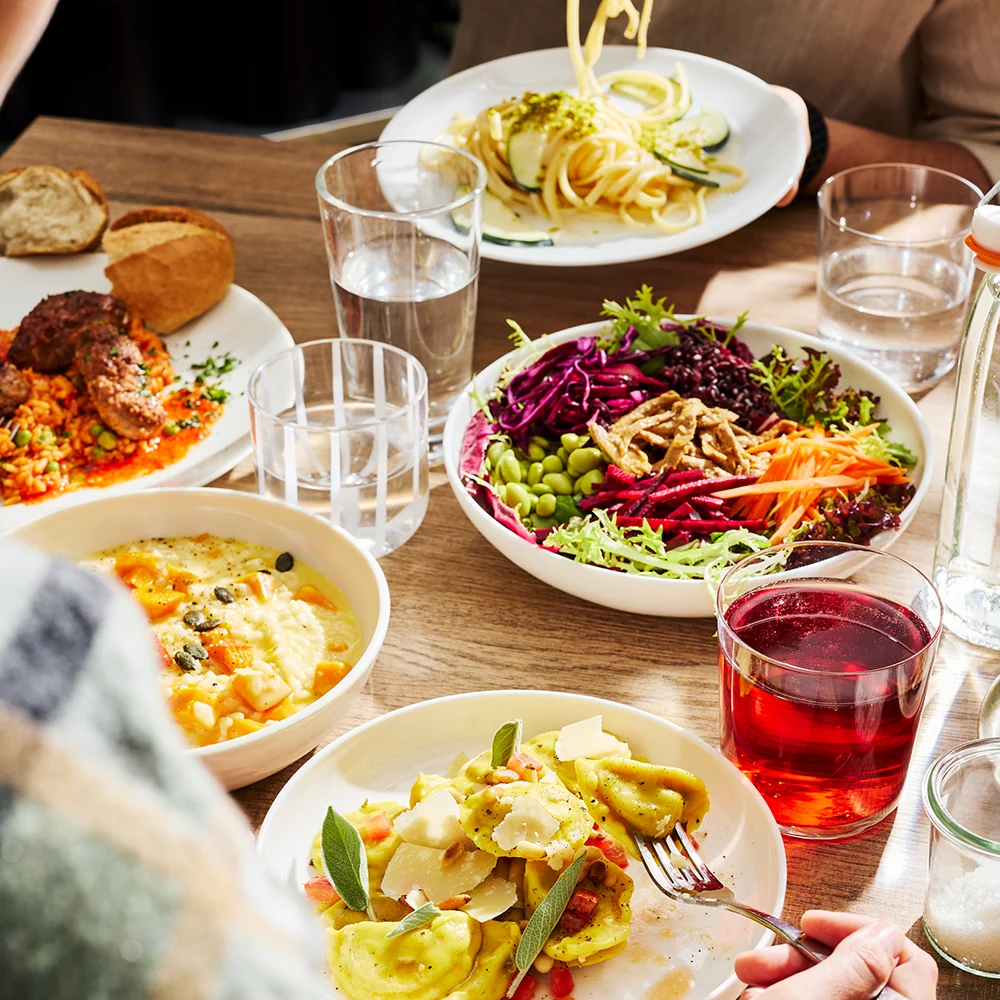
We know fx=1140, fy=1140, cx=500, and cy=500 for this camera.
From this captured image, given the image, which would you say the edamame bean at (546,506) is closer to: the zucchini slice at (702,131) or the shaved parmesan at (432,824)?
the shaved parmesan at (432,824)

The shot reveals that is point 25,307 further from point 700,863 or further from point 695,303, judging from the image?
point 700,863

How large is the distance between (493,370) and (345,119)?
4.60 meters

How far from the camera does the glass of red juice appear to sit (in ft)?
3.54

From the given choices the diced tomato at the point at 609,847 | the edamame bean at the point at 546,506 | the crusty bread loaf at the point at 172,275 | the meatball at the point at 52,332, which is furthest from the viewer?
the crusty bread loaf at the point at 172,275

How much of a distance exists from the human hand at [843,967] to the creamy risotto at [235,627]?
0.55 meters

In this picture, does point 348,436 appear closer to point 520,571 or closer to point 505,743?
point 520,571

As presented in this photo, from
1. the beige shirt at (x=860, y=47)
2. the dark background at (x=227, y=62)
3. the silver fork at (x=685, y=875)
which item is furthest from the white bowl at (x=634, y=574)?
the dark background at (x=227, y=62)

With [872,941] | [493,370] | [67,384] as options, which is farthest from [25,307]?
[872,941]

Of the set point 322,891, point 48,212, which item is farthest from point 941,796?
point 48,212

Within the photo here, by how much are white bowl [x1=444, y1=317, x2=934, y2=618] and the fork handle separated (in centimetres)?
40

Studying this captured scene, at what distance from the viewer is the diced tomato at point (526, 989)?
3.14 ft

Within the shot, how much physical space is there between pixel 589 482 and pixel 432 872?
0.72 metres

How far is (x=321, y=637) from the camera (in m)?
1.32

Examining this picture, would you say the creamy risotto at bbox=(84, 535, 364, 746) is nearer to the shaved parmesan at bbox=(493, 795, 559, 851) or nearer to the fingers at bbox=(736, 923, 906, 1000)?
the shaved parmesan at bbox=(493, 795, 559, 851)
